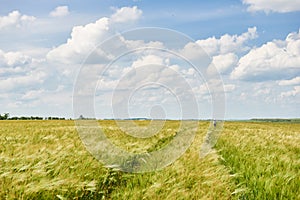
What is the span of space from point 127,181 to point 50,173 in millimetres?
1158

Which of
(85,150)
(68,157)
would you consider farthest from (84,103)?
(68,157)

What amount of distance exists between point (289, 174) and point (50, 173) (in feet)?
11.5

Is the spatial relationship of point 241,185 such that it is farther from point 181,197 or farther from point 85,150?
point 85,150

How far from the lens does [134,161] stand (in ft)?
24.2

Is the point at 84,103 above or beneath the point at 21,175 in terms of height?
above

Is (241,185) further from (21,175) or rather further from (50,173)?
(21,175)

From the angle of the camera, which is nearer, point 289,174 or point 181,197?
point 181,197

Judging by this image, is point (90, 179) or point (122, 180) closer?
point (90, 179)

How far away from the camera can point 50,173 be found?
5156mm

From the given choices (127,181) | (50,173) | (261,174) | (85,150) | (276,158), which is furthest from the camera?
(276,158)

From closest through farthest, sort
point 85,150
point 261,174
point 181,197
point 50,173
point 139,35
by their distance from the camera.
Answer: point 181,197 → point 50,173 → point 261,174 → point 85,150 → point 139,35

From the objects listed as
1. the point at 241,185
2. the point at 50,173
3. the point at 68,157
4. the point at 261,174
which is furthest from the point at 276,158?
the point at 50,173

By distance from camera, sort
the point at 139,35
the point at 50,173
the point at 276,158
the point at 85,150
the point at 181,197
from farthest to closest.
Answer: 1. the point at 139,35
2. the point at 276,158
3. the point at 85,150
4. the point at 50,173
5. the point at 181,197

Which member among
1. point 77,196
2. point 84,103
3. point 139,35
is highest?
point 139,35
